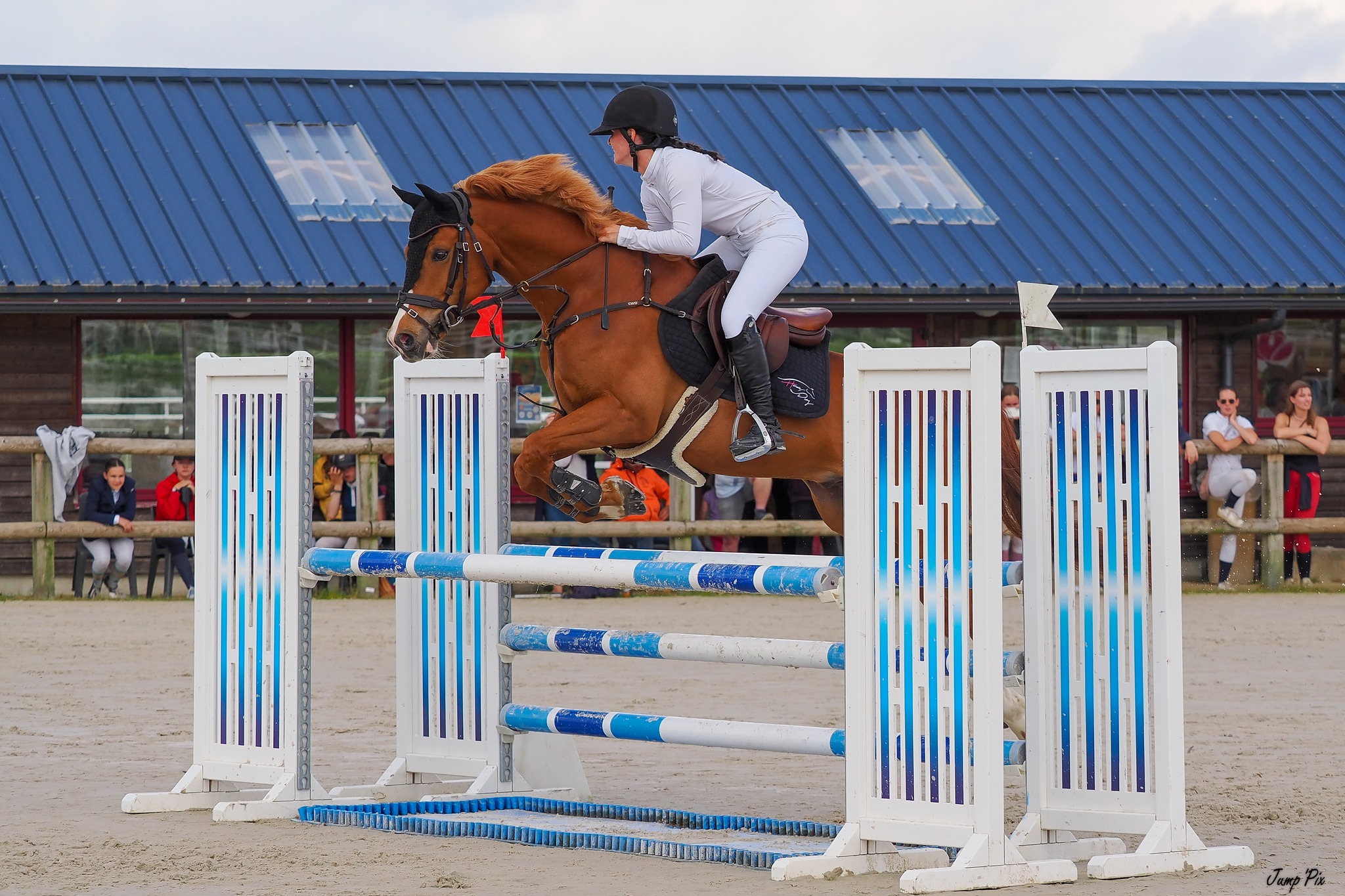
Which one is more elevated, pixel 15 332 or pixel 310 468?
pixel 15 332

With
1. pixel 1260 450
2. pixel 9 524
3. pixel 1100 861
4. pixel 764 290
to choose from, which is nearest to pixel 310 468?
pixel 764 290

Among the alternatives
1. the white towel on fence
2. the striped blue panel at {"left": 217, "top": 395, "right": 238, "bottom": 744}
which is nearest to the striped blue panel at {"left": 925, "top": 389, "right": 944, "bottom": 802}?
the striped blue panel at {"left": 217, "top": 395, "right": 238, "bottom": 744}

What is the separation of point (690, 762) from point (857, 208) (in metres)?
8.57

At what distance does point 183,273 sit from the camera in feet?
42.3

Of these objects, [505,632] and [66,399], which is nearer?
[505,632]

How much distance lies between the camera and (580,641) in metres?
5.34

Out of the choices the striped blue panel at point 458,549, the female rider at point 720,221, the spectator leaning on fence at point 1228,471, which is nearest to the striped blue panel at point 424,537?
the striped blue panel at point 458,549

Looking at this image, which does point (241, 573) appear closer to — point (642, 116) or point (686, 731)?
point (686, 731)

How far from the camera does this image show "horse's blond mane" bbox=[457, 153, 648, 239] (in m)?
5.81

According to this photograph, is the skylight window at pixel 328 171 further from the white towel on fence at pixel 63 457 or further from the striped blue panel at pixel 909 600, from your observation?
the striped blue panel at pixel 909 600

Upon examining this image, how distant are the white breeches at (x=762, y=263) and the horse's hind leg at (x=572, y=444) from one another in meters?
0.42

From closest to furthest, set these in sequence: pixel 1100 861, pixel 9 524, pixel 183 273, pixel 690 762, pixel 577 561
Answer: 1. pixel 1100 861
2. pixel 577 561
3. pixel 690 762
4. pixel 9 524
5. pixel 183 273

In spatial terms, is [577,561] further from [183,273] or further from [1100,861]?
[183,273]

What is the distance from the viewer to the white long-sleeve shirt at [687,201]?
5.59m
